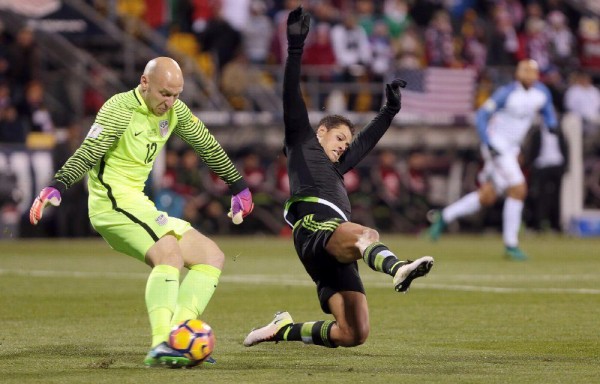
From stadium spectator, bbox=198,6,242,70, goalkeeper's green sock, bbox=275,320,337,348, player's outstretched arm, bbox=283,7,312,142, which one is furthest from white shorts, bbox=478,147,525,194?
player's outstretched arm, bbox=283,7,312,142

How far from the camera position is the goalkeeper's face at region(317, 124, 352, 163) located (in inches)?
353

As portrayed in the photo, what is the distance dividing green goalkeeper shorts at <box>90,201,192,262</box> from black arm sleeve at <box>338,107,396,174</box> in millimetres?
1243

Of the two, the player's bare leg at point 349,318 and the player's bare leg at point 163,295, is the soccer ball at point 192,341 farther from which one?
the player's bare leg at point 349,318

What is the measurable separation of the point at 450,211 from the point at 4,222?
301 inches

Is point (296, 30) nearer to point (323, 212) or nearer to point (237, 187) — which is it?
point (323, 212)

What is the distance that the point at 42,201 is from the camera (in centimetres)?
799

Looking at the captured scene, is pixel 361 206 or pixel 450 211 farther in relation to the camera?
pixel 361 206

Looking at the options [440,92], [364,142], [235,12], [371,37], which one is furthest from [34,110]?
[364,142]

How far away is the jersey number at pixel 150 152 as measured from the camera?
8.64 meters

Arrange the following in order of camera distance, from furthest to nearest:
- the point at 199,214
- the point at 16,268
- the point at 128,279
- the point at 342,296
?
the point at 199,214
the point at 16,268
the point at 128,279
the point at 342,296

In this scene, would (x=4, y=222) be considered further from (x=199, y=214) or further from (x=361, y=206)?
(x=361, y=206)

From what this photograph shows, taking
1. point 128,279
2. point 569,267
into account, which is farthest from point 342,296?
point 569,267

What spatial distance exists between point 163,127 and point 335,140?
1.18 meters

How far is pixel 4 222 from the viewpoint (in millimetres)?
22672
